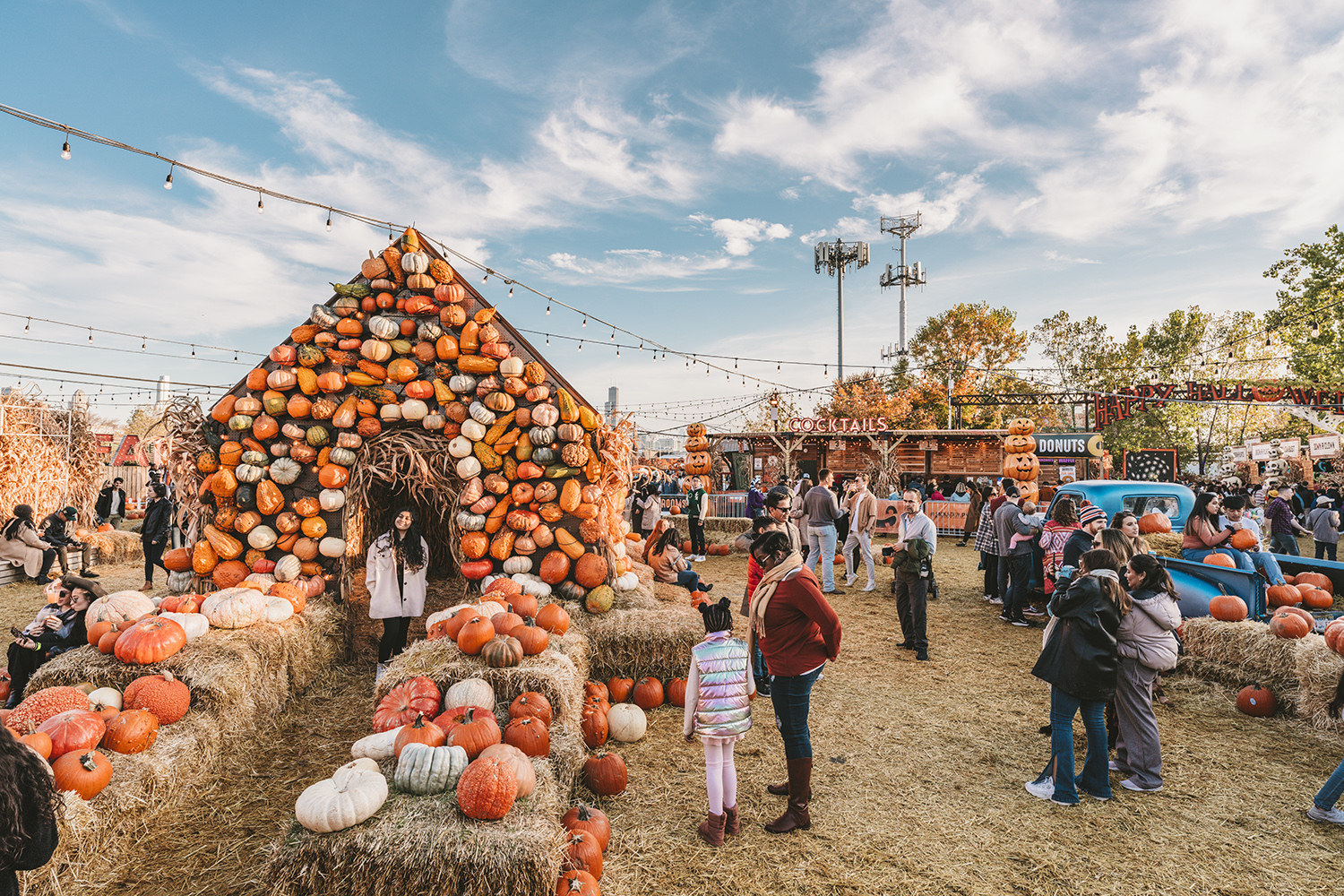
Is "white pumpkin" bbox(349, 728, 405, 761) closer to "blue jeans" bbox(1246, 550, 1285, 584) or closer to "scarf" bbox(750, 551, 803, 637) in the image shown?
"scarf" bbox(750, 551, 803, 637)

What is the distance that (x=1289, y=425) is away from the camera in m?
31.9

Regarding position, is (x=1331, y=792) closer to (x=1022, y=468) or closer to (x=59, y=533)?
(x=1022, y=468)

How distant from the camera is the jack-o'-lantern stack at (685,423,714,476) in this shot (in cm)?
1783

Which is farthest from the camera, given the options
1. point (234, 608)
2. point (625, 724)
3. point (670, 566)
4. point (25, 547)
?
point (25, 547)

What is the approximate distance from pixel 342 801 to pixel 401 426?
4.80 m

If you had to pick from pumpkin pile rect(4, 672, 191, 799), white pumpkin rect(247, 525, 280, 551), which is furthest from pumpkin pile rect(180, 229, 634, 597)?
pumpkin pile rect(4, 672, 191, 799)

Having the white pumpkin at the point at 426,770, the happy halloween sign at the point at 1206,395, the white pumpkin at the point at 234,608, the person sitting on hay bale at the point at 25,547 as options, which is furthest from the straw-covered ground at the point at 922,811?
the happy halloween sign at the point at 1206,395

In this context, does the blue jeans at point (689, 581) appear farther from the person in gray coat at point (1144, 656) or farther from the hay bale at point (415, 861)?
the hay bale at point (415, 861)

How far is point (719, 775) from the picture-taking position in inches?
146

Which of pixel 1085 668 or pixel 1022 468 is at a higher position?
pixel 1022 468

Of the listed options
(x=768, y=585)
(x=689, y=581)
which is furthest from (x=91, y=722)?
(x=689, y=581)

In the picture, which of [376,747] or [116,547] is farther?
[116,547]

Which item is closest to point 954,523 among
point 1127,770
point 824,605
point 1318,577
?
point 1318,577

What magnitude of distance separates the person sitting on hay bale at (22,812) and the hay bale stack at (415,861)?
3.31 ft
